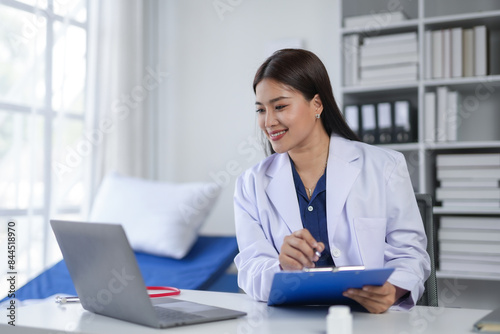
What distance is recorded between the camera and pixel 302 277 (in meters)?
1.00

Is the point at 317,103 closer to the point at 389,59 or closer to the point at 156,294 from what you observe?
the point at 156,294

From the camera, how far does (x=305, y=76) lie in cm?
162

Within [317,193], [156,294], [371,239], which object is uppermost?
[317,193]

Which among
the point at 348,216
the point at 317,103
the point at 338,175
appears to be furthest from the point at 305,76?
the point at 348,216

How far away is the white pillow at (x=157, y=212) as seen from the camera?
8.87ft

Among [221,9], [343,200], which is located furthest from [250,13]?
[343,200]

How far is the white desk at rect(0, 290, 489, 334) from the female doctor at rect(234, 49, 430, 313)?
0.59 ft

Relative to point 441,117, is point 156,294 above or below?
below

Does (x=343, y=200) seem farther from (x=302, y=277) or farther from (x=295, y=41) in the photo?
(x=295, y=41)

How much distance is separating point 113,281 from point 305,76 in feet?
2.81

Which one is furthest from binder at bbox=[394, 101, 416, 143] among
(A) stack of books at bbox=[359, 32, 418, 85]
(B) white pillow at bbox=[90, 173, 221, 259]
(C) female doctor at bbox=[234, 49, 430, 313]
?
(C) female doctor at bbox=[234, 49, 430, 313]

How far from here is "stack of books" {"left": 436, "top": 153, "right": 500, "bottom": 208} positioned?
8.64 ft

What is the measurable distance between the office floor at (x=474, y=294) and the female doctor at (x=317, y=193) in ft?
5.36

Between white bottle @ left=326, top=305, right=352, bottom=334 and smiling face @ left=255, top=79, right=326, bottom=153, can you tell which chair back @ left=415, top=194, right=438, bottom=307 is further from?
white bottle @ left=326, top=305, right=352, bottom=334
